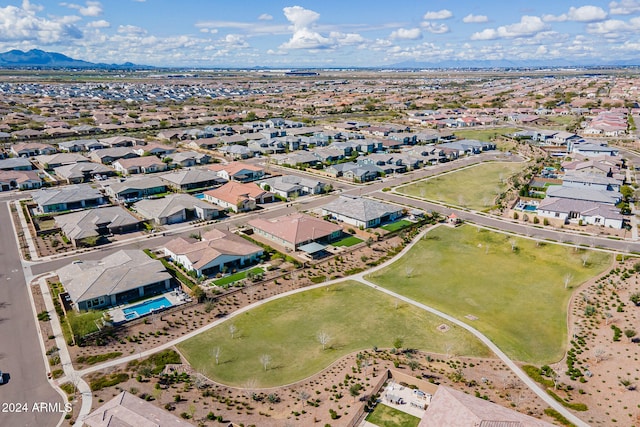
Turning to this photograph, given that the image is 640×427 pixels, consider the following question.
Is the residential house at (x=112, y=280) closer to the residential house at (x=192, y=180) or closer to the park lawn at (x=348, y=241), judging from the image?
the park lawn at (x=348, y=241)

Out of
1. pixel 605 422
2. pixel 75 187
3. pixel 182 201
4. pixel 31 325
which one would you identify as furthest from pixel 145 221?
pixel 605 422

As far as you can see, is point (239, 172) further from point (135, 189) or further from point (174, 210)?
point (174, 210)

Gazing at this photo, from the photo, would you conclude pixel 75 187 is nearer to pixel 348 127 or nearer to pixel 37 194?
pixel 37 194

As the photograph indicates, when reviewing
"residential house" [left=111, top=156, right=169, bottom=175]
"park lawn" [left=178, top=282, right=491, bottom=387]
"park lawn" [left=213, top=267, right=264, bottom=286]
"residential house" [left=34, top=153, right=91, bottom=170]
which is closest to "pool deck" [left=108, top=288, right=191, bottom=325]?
"park lawn" [left=213, top=267, right=264, bottom=286]

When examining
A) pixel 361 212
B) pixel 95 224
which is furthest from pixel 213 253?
pixel 361 212

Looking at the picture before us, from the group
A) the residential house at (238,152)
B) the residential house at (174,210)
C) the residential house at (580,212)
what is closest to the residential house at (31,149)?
the residential house at (238,152)

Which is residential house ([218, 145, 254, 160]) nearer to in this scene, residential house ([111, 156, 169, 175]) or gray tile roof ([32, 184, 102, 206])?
residential house ([111, 156, 169, 175])
